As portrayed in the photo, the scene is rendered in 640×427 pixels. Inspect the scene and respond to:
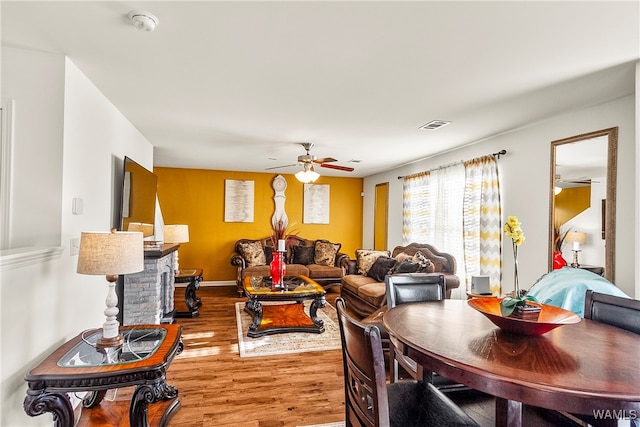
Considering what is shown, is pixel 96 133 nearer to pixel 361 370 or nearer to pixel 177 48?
pixel 177 48

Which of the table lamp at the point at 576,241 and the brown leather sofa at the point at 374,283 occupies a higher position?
the table lamp at the point at 576,241

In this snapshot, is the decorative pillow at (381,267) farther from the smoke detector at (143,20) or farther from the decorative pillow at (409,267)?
the smoke detector at (143,20)

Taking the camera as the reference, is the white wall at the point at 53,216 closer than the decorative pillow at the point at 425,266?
Yes

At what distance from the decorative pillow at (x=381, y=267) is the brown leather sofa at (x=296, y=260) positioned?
748 millimetres

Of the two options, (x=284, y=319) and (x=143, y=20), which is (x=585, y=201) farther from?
(x=143, y=20)

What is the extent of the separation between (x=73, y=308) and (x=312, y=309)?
2.63 meters

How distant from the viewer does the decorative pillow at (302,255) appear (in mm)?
6953

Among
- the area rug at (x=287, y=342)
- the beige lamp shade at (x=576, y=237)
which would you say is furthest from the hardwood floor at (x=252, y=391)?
the beige lamp shade at (x=576, y=237)

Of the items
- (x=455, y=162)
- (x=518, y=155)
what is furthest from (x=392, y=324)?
(x=455, y=162)

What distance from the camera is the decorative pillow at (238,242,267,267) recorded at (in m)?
6.46

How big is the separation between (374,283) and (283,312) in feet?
4.58

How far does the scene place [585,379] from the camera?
1.14 m

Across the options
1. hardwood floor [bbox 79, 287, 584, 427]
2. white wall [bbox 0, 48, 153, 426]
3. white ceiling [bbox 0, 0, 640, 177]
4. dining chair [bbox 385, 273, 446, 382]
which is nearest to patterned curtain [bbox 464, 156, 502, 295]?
white ceiling [bbox 0, 0, 640, 177]

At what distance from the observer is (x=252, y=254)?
21.3 ft
